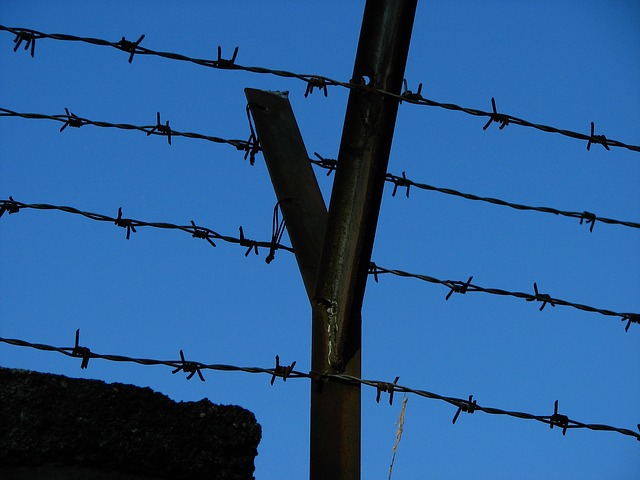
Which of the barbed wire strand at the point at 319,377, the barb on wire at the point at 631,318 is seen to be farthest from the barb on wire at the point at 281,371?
the barb on wire at the point at 631,318

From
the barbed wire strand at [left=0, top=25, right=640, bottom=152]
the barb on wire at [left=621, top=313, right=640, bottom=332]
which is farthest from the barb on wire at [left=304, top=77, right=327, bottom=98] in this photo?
the barb on wire at [left=621, top=313, right=640, bottom=332]

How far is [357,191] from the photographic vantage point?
287 cm

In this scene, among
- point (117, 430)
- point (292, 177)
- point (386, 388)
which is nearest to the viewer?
point (117, 430)

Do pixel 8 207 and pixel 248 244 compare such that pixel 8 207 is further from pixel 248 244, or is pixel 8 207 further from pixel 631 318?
pixel 631 318

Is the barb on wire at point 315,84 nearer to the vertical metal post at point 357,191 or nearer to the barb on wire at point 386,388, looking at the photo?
the vertical metal post at point 357,191

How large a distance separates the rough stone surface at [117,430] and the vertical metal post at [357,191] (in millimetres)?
413

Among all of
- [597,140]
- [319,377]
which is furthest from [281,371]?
[597,140]

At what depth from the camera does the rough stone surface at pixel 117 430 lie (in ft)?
7.43

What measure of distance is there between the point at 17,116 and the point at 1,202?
26 centimetres

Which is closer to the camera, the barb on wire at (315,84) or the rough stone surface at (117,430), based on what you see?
the rough stone surface at (117,430)

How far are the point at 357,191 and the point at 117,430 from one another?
97 centimetres

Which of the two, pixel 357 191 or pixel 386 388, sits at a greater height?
pixel 357 191

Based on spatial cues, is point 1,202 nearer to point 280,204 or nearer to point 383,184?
point 280,204

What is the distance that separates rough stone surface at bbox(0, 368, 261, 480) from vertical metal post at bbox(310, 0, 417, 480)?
16.3 inches
